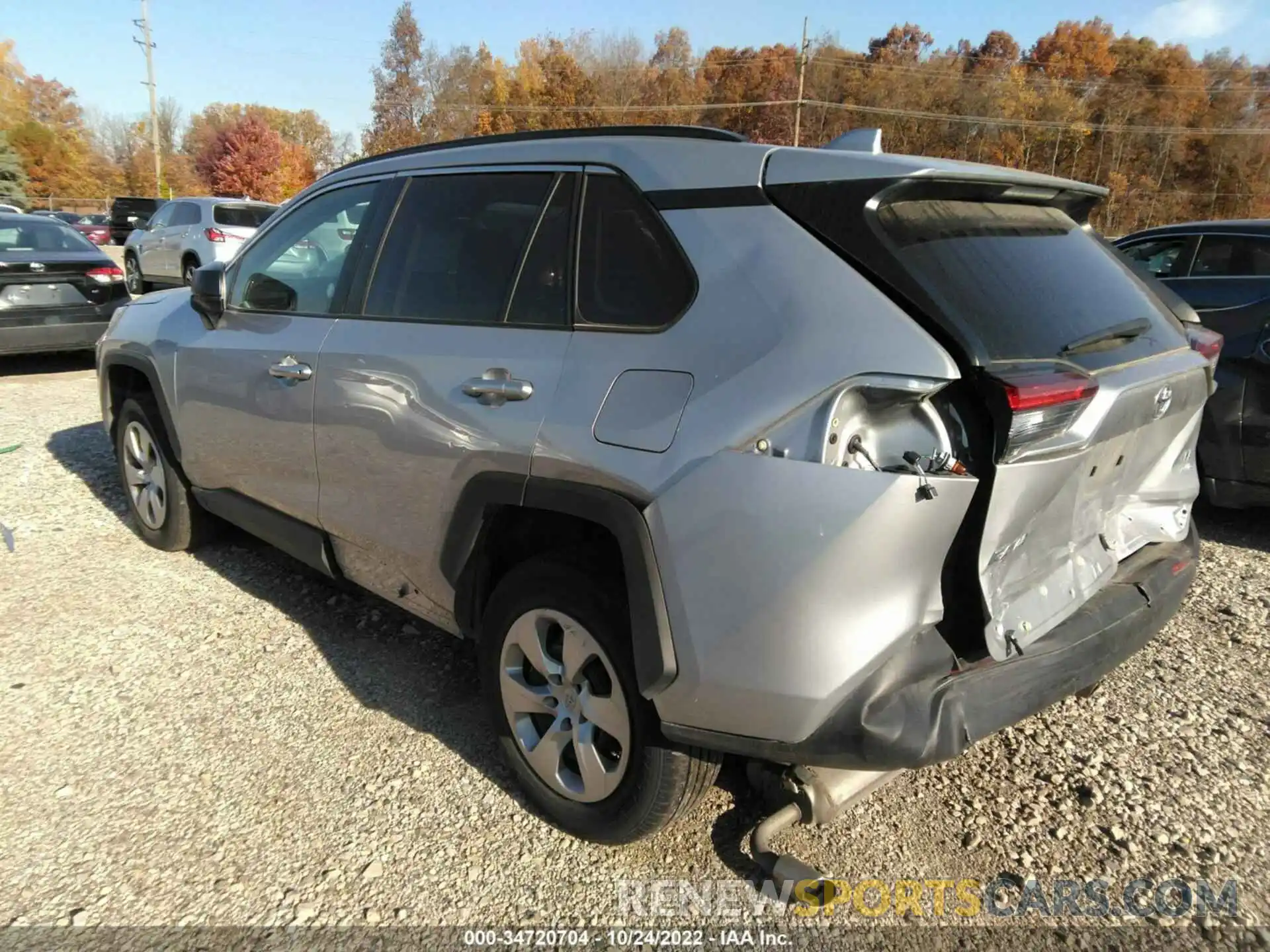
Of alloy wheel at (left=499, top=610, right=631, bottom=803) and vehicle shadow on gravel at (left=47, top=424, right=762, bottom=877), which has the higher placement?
alloy wheel at (left=499, top=610, right=631, bottom=803)

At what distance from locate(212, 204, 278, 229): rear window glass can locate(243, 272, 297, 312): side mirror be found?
11900 millimetres

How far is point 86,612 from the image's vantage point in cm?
391

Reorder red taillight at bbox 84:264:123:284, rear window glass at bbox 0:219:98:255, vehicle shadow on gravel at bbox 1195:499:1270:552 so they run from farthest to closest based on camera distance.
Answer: red taillight at bbox 84:264:123:284 → rear window glass at bbox 0:219:98:255 → vehicle shadow on gravel at bbox 1195:499:1270:552

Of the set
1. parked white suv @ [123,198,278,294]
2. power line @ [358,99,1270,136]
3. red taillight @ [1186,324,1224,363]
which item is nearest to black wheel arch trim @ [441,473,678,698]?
red taillight @ [1186,324,1224,363]

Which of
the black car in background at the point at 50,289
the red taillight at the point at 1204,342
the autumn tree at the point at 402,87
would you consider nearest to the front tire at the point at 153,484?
the red taillight at the point at 1204,342

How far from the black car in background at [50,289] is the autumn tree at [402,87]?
4364 centimetres

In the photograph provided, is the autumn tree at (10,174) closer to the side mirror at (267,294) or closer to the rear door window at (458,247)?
the side mirror at (267,294)

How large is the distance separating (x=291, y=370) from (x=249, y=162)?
5264 cm

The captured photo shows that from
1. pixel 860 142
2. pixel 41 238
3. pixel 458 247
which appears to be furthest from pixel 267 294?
pixel 41 238

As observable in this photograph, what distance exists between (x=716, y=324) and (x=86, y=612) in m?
3.34

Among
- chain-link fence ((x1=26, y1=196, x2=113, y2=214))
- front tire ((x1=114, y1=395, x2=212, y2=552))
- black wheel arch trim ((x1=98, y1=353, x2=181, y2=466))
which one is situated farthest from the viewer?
chain-link fence ((x1=26, y1=196, x2=113, y2=214))

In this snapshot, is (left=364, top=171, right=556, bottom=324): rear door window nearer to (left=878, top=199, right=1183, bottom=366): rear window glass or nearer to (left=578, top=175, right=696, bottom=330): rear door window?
(left=578, top=175, right=696, bottom=330): rear door window

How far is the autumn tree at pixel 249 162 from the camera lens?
160 ft

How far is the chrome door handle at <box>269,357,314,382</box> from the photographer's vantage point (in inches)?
126
